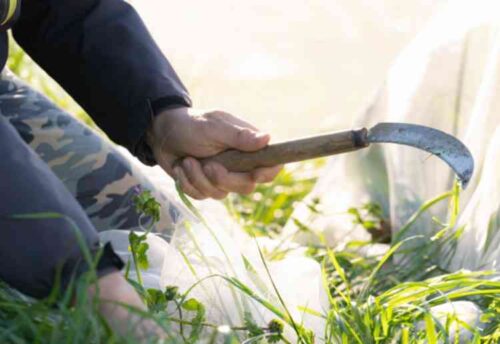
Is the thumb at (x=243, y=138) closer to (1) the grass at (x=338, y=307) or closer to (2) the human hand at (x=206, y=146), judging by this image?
(2) the human hand at (x=206, y=146)

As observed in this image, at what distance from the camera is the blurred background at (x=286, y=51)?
273 centimetres

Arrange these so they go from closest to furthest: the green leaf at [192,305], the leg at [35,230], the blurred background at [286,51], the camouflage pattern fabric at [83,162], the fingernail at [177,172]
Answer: the leg at [35,230], the green leaf at [192,305], the fingernail at [177,172], the camouflage pattern fabric at [83,162], the blurred background at [286,51]

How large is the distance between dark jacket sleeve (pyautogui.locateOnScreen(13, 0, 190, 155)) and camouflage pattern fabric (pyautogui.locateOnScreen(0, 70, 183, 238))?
15 cm

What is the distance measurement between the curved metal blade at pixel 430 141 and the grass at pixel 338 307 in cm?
17

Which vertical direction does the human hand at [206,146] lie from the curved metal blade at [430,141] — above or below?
below

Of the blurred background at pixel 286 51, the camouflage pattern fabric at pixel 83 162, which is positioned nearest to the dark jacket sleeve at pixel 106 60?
the camouflage pattern fabric at pixel 83 162

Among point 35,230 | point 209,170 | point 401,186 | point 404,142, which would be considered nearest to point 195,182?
point 209,170

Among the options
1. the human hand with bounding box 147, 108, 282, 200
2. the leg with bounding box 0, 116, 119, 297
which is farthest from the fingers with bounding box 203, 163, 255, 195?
the leg with bounding box 0, 116, 119, 297

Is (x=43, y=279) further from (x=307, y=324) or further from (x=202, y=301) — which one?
(x=307, y=324)

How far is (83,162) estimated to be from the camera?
2.13 metres

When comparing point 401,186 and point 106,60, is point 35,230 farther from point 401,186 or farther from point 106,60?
point 401,186

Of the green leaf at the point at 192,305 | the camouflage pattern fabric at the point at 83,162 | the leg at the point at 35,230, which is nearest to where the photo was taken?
the leg at the point at 35,230

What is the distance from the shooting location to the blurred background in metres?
2.73

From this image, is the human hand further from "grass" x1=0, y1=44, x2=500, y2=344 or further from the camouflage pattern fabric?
the camouflage pattern fabric
